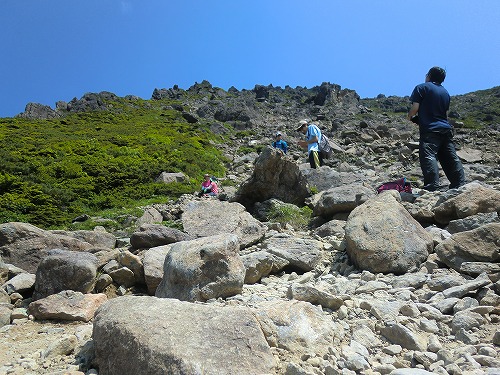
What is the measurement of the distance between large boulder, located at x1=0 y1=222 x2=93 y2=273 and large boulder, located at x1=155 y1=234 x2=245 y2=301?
3463 mm

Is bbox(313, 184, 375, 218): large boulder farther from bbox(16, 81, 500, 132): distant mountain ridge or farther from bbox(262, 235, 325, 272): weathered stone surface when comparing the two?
bbox(16, 81, 500, 132): distant mountain ridge

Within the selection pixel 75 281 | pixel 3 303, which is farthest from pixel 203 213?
pixel 3 303

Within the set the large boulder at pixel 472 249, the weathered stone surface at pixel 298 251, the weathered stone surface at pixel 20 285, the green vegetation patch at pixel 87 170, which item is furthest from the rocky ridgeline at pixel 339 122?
the weathered stone surface at pixel 20 285

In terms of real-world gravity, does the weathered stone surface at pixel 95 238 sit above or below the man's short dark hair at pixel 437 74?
below

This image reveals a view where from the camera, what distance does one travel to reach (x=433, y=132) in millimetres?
8438

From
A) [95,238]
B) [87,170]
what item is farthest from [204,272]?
[87,170]

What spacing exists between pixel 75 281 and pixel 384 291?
3.99 m

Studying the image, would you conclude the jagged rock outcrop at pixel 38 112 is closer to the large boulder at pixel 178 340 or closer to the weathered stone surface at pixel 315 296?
the weathered stone surface at pixel 315 296

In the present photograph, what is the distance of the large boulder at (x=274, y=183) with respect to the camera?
11.0 meters

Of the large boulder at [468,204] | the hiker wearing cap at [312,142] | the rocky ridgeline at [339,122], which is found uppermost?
the rocky ridgeline at [339,122]

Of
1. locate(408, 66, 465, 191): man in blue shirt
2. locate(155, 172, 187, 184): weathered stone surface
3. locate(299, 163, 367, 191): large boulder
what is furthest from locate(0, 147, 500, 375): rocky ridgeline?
A: locate(155, 172, 187, 184): weathered stone surface

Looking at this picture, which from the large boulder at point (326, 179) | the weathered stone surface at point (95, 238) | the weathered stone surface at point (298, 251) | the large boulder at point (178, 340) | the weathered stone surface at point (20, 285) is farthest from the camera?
the large boulder at point (326, 179)

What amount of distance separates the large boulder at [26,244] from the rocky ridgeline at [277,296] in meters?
0.02

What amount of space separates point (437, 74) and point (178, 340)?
812cm
